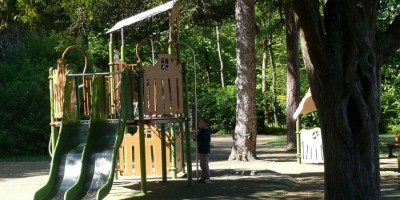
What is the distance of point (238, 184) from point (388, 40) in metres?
6.07

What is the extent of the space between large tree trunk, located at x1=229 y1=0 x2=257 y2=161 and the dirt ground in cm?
71

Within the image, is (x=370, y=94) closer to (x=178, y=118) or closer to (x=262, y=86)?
(x=178, y=118)

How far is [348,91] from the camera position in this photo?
10055mm

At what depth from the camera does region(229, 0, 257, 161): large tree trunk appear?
859 inches

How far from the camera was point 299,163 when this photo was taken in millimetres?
22016

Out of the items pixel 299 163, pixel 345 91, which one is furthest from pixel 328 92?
pixel 299 163

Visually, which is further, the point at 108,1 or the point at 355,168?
the point at 108,1

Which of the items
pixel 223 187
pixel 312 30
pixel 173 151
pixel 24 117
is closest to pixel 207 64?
pixel 24 117

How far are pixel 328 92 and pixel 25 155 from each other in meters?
22.6

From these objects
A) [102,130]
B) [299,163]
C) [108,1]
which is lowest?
[299,163]

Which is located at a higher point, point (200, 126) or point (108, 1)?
point (108, 1)

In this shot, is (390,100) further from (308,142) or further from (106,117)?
(106,117)

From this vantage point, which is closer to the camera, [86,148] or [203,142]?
[86,148]

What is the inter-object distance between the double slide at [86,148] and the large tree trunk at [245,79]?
840 centimetres
